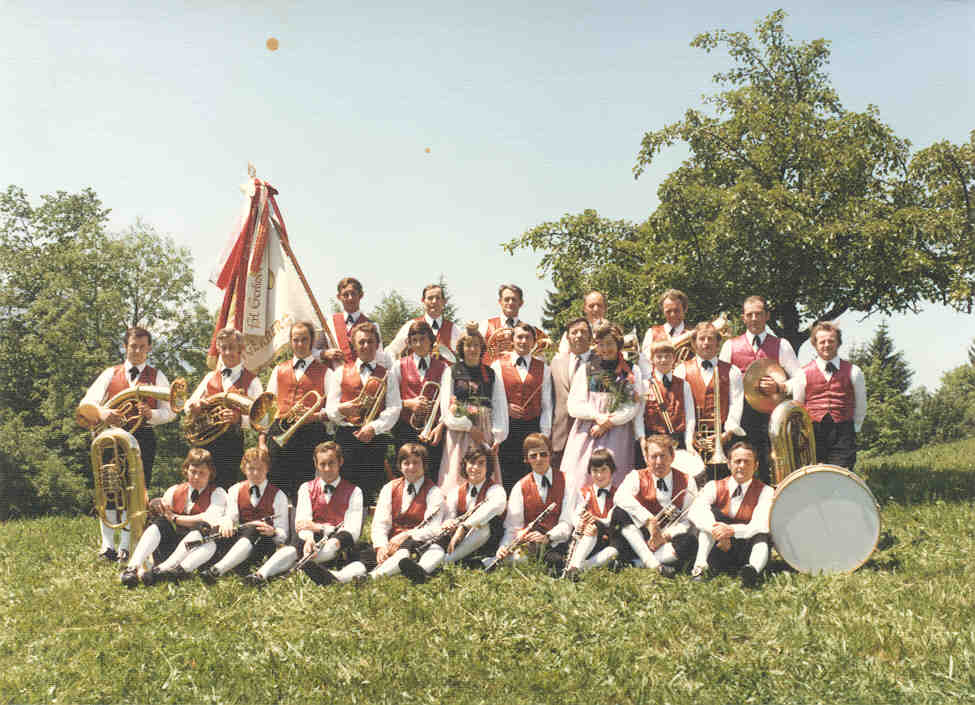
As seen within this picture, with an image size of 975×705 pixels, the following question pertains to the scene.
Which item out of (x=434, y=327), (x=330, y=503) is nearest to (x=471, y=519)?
(x=330, y=503)

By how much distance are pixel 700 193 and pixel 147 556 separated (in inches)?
298

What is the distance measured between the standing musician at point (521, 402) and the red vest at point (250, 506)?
188cm

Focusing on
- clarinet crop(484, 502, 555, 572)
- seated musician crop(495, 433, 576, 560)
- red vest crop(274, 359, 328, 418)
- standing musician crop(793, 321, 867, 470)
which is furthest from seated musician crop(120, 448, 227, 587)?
standing musician crop(793, 321, 867, 470)

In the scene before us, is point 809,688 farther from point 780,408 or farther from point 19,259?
point 19,259

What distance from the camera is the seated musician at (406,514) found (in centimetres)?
563

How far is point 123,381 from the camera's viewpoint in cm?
659

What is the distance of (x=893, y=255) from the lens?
9.21 m

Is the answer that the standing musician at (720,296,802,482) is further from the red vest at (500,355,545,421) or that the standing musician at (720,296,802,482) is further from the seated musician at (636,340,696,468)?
the red vest at (500,355,545,421)

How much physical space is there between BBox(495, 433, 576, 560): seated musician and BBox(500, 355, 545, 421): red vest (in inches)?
23.0

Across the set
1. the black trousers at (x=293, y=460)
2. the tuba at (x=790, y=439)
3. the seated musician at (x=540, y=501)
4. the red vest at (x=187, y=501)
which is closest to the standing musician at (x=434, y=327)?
the black trousers at (x=293, y=460)

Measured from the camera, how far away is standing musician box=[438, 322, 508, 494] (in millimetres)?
6156

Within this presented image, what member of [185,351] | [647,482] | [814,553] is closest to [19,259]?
[185,351]

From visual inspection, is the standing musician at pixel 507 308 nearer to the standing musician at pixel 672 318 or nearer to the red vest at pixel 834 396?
the standing musician at pixel 672 318

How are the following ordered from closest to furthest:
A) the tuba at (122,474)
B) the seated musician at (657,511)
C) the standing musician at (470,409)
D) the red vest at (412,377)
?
1. the seated musician at (657,511)
2. the tuba at (122,474)
3. the standing musician at (470,409)
4. the red vest at (412,377)
